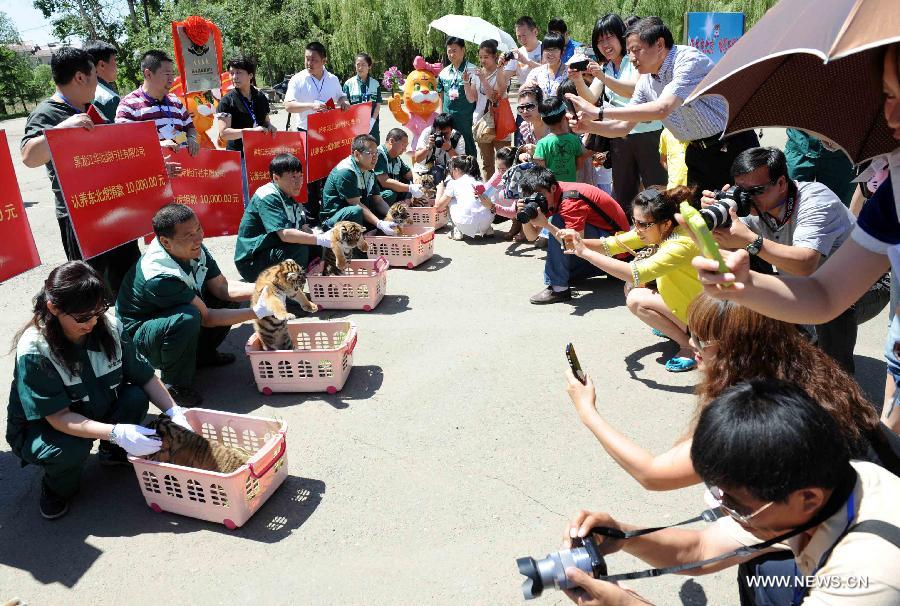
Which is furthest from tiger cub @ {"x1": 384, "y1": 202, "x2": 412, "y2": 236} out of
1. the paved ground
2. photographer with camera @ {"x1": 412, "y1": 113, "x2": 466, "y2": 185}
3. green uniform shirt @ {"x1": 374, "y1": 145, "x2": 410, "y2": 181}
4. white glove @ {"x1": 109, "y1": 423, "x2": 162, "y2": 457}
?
white glove @ {"x1": 109, "y1": 423, "x2": 162, "y2": 457}

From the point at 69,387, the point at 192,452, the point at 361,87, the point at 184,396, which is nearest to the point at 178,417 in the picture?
the point at 192,452

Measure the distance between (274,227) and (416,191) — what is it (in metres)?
2.70

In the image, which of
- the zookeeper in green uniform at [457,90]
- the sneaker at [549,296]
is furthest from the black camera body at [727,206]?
the zookeeper in green uniform at [457,90]

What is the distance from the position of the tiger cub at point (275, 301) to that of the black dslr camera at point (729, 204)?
8.61ft

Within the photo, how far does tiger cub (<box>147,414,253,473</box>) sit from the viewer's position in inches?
127

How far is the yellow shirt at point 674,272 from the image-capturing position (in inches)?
162

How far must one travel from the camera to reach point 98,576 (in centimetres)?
290

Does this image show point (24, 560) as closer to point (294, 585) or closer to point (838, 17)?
point (294, 585)

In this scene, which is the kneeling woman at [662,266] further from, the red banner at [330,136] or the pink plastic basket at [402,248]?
the red banner at [330,136]

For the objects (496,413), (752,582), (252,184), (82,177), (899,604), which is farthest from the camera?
(252,184)

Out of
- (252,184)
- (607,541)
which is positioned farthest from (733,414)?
(252,184)

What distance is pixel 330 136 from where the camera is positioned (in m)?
7.57

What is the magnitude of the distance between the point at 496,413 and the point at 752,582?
2136 mm

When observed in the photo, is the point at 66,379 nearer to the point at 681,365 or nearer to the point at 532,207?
the point at 532,207
